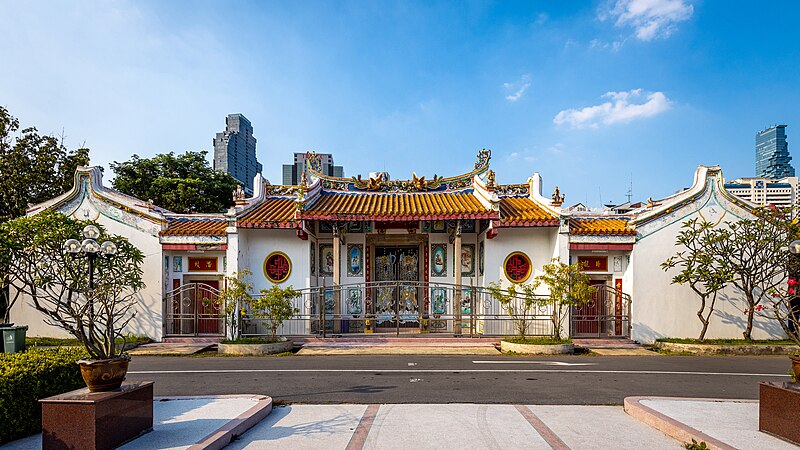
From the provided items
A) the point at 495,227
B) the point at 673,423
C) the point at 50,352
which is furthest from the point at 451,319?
the point at 50,352

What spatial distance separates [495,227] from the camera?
14625 mm

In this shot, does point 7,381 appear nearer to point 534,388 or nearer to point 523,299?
point 534,388

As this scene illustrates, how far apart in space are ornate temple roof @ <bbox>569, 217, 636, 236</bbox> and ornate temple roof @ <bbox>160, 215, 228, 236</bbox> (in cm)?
1145

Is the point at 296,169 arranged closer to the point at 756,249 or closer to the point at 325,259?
the point at 325,259

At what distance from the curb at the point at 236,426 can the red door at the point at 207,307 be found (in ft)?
26.2

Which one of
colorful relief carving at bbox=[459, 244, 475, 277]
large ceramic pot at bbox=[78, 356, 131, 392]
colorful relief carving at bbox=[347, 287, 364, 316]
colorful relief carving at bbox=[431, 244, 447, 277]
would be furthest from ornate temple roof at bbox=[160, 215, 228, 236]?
large ceramic pot at bbox=[78, 356, 131, 392]

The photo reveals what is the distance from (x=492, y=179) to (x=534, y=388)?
30.5 ft

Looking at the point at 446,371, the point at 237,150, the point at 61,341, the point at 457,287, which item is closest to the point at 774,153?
the point at 237,150

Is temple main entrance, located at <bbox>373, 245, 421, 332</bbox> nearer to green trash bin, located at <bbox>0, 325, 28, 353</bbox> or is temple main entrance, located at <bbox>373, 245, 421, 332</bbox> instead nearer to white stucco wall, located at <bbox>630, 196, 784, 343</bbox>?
white stucco wall, located at <bbox>630, 196, 784, 343</bbox>

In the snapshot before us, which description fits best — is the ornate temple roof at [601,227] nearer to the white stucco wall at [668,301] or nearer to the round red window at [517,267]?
the white stucco wall at [668,301]

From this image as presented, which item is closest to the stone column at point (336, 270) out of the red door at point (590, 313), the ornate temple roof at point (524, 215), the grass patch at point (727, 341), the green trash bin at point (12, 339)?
the ornate temple roof at point (524, 215)

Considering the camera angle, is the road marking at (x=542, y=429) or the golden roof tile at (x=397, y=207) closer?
the road marking at (x=542, y=429)

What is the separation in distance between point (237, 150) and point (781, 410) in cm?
6288

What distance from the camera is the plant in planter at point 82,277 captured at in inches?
204
